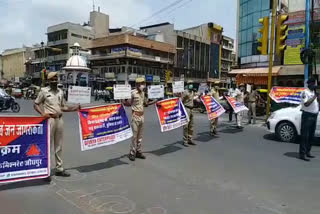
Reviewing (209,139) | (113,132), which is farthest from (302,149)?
(113,132)

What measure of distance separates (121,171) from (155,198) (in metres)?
1.55

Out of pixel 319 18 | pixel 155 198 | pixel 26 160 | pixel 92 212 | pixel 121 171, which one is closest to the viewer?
pixel 92 212

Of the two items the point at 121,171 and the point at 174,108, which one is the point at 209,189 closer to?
the point at 121,171

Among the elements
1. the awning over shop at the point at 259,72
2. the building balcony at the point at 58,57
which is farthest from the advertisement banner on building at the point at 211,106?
the building balcony at the point at 58,57

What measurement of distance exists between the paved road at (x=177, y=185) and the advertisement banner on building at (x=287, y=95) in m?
3.26

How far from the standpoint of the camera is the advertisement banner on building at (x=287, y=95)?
1071 cm

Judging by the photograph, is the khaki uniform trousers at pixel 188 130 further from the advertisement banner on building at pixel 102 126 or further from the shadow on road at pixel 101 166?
the shadow on road at pixel 101 166

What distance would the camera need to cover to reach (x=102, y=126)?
611 cm

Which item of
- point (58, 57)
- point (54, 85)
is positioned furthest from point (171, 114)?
point (58, 57)

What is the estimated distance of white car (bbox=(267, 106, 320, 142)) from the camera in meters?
9.12

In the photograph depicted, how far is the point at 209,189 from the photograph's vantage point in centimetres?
490

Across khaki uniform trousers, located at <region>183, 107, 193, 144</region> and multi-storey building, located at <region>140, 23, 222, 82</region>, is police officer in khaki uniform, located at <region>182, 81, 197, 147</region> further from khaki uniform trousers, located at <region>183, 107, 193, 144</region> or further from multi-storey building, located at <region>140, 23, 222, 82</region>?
multi-storey building, located at <region>140, 23, 222, 82</region>

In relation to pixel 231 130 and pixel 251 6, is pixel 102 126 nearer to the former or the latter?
pixel 231 130

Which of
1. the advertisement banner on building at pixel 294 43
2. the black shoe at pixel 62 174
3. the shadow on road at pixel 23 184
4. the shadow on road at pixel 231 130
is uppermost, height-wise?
the advertisement banner on building at pixel 294 43
